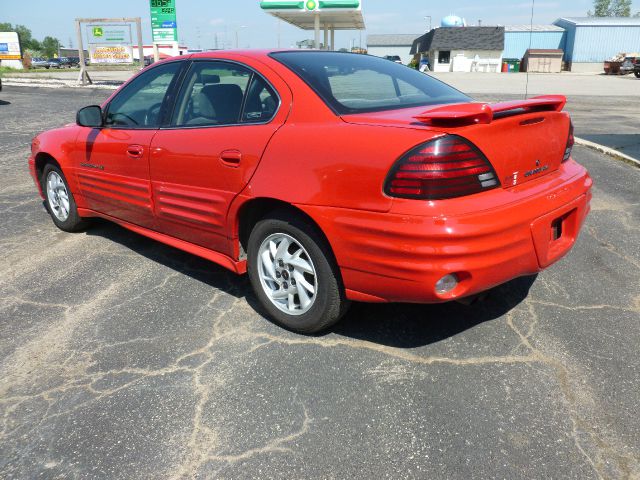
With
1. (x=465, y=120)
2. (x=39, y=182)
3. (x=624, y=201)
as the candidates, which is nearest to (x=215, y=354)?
(x=465, y=120)

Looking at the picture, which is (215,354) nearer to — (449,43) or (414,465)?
(414,465)

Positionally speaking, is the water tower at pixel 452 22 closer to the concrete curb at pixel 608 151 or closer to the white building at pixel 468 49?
the white building at pixel 468 49

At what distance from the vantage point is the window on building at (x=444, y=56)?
61.8m

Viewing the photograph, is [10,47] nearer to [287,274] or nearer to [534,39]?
[534,39]

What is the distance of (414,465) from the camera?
209 centimetres

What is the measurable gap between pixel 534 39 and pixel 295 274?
238 feet

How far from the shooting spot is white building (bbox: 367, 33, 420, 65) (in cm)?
10831

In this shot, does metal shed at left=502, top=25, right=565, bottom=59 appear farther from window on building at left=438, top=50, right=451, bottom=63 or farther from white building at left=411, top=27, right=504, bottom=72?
window on building at left=438, top=50, right=451, bottom=63

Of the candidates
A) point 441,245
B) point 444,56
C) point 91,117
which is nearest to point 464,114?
point 441,245

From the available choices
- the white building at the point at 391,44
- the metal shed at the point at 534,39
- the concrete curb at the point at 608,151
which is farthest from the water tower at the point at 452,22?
the concrete curb at the point at 608,151

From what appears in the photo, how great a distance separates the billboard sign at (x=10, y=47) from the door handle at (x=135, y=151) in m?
59.7

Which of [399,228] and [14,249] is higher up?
[399,228]

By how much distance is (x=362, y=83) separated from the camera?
10.8ft

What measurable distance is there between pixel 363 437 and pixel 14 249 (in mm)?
3814
